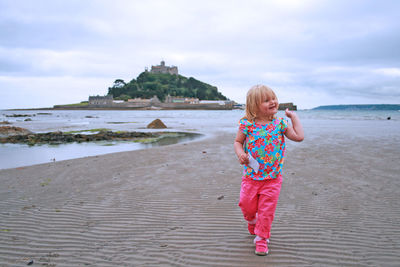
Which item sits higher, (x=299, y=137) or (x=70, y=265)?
(x=299, y=137)

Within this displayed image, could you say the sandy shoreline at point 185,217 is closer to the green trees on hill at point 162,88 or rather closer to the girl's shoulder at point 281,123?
the girl's shoulder at point 281,123

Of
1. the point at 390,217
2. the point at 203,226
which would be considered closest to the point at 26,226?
the point at 203,226

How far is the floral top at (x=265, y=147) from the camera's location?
3.07 metres

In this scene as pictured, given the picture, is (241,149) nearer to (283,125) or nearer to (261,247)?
(283,125)

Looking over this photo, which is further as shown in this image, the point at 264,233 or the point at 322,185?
the point at 322,185

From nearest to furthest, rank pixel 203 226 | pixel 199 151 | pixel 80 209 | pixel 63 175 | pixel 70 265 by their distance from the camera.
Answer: pixel 70 265 < pixel 203 226 < pixel 80 209 < pixel 63 175 < pixel 199 151

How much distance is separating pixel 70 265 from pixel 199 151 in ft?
25.0

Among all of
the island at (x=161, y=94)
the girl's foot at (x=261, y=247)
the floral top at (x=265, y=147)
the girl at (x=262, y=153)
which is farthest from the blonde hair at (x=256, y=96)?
the island at (x=161, y=94)

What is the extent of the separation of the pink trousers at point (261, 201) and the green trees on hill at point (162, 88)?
501 feet

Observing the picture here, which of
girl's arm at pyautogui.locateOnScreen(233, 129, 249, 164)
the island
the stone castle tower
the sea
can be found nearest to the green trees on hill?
the island

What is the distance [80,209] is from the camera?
4465 mm

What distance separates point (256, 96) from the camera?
3.04 meters

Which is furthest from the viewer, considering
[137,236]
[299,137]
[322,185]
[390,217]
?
[322,185]

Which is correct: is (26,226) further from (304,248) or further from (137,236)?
(304,248)
